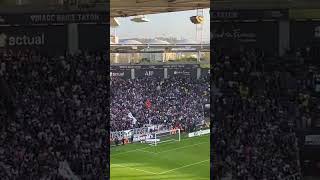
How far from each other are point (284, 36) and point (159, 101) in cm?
1117

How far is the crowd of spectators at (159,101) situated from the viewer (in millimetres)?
12802

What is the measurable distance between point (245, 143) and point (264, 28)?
3.12 feet

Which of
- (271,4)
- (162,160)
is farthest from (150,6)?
(162,160)

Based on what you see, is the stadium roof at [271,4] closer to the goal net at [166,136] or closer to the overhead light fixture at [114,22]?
the overhead light fixture at [114,22]

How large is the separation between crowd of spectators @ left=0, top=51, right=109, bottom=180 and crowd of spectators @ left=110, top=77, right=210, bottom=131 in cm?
776

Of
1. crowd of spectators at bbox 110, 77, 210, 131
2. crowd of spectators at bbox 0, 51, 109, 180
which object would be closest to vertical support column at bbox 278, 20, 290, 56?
crowd of spectators at bbox 0, 51, 109, 180

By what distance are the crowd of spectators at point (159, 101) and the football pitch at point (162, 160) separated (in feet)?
1.94

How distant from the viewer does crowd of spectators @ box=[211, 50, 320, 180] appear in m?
4.08

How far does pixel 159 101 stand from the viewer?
49.7ft

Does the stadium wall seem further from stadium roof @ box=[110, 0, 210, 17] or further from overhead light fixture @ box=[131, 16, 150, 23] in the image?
stadium roof @ box=[110, 0, 210, 17]

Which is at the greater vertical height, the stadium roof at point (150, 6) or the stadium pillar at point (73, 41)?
the stadium roof at point (150, 6)

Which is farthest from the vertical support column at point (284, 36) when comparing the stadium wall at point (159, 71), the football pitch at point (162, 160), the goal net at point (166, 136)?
the goal net at point (166, 136)

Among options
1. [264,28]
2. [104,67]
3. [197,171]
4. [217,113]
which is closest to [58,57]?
[104,67]

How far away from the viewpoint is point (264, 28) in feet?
13.3
